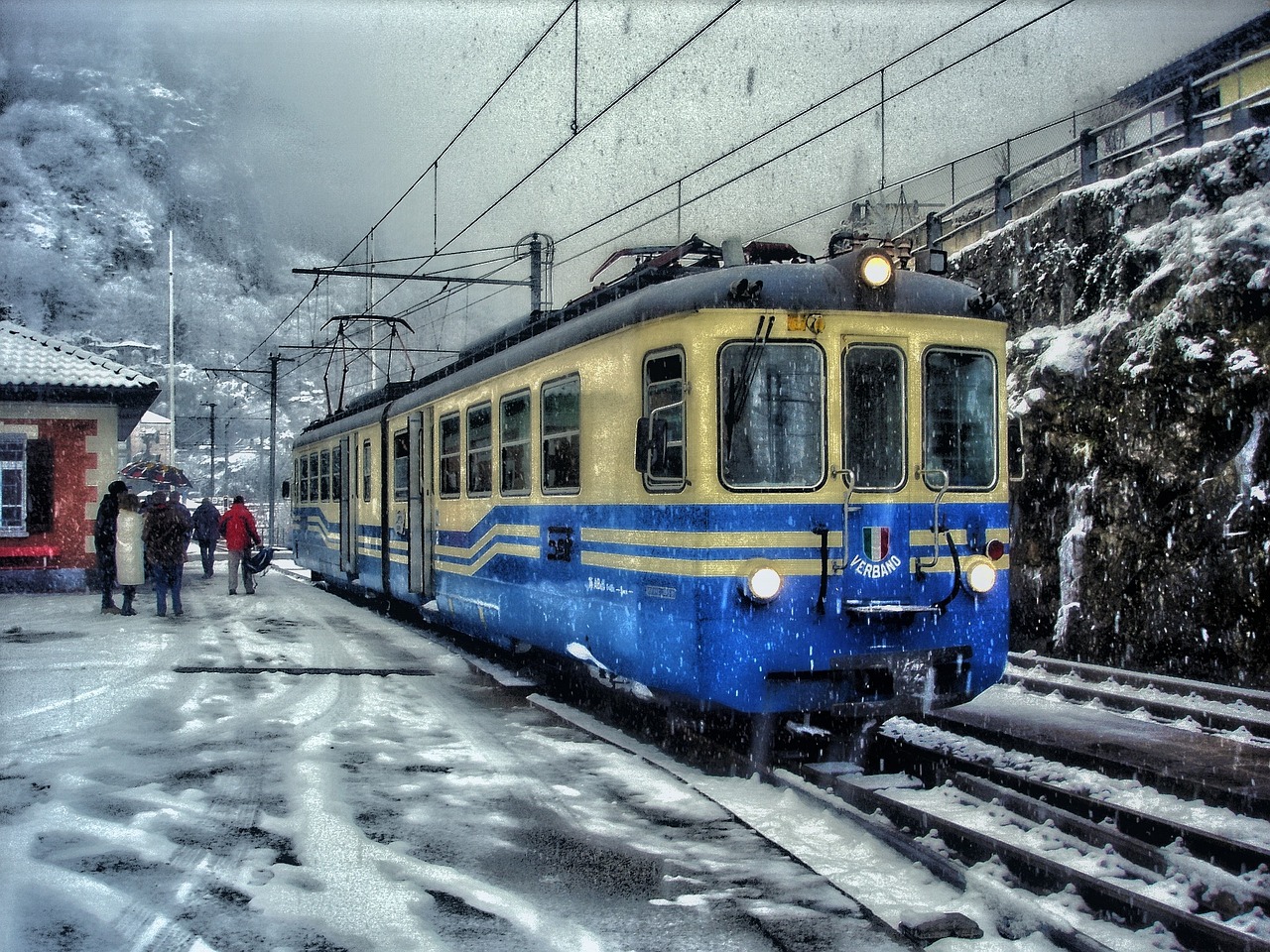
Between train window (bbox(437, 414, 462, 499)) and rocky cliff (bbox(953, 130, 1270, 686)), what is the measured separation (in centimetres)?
688

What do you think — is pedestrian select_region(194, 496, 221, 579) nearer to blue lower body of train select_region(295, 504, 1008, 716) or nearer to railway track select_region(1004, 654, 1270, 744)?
railway track select_region(1004, 654, 1270, 744)

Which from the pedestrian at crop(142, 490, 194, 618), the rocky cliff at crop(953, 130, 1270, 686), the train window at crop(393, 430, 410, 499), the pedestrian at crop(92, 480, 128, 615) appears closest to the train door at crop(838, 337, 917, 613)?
the rocky cliff at crop(953, 130, 1270, 686)

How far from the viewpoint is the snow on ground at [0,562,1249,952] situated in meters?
4.36

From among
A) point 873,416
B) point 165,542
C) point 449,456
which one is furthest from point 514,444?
point 165,542

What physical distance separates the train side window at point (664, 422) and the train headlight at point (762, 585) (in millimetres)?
718

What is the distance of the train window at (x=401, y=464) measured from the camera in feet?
43.7

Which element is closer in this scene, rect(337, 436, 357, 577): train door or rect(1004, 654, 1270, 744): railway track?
rect(1004, 654, 1270, 744): railway track

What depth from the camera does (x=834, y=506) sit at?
22.5 ft

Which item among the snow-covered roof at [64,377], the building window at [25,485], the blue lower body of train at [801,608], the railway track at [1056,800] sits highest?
the snow-covered roof at [64,377]

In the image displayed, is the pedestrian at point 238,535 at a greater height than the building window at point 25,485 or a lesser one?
lesser

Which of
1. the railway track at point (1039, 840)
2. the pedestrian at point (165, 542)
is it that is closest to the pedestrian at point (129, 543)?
the pedestrian at point (165, 542)

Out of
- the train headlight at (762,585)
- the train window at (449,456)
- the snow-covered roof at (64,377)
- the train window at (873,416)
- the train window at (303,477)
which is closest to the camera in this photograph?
the train headlight at (762,585)

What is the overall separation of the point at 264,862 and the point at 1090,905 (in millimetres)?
3561

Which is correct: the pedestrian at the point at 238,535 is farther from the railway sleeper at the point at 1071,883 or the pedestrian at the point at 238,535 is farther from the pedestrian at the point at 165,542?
the railway sleeper at the point at 1071,883
